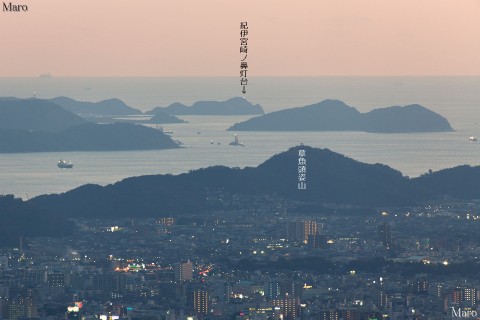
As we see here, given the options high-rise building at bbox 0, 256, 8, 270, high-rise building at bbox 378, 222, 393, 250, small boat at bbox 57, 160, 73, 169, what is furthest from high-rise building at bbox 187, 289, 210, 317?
small boat at bbox 57, 160, 73, 169

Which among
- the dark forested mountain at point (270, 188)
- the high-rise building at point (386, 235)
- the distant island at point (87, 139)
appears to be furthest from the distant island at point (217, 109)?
the high-rise building at point (386, 235)

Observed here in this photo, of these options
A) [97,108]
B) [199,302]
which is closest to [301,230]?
[199,302]

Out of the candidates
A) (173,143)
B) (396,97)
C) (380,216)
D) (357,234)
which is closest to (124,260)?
(357,234)

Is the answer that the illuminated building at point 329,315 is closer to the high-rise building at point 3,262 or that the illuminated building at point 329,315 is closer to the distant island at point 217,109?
the high-rise building at point 3,262

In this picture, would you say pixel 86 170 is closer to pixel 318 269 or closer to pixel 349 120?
pixel 349 120

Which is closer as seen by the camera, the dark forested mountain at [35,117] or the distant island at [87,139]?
the distant island at [87,139]
